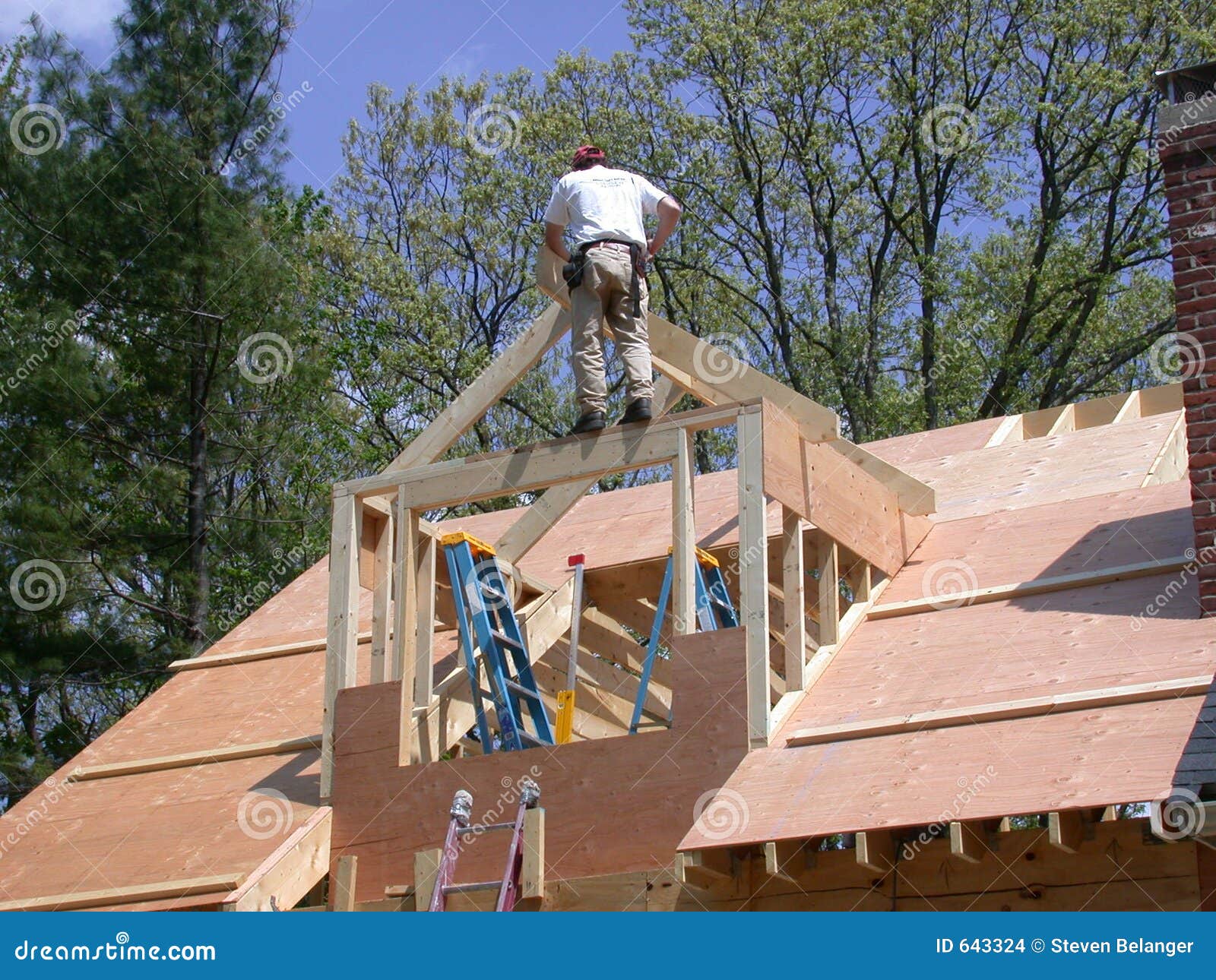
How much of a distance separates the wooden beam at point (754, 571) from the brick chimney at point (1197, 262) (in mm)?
1923

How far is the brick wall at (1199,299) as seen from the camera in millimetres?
6945

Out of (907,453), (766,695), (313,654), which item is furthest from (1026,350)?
(766,695)

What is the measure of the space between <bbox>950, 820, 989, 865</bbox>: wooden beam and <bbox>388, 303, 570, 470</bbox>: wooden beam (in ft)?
11.7

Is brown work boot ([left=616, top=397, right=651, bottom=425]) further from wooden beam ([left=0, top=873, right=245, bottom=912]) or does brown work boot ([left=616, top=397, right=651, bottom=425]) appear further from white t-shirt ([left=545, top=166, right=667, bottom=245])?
wooden beam ([left=0, top=873, right=245, bottom=912])

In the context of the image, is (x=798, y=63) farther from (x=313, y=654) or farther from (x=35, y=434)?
(x=313, y=654)

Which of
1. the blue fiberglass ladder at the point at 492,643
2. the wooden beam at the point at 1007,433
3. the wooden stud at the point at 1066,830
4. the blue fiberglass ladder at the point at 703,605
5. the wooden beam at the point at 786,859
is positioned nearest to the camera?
the wooden stud at the point at 1066,830

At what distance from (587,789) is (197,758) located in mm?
2913

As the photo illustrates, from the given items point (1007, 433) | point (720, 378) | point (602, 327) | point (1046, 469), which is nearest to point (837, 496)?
point (720, 378)

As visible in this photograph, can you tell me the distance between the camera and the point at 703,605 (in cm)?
880

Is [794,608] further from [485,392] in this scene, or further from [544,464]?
[485,392]

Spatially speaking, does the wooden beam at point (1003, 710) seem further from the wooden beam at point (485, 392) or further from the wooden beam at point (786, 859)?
the wooden beam at point (485, 392)

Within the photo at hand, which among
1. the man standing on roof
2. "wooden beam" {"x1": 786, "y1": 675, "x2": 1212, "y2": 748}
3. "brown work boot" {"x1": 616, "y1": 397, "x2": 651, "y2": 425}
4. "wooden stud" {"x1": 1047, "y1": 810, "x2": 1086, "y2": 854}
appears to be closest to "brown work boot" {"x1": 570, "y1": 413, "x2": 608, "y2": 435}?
the man standing on roof

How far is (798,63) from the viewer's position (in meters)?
24.7

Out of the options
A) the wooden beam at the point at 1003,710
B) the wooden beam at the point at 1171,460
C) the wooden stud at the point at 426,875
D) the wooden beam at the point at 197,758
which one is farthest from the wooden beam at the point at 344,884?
the wooden beam at the point at 1171,460
